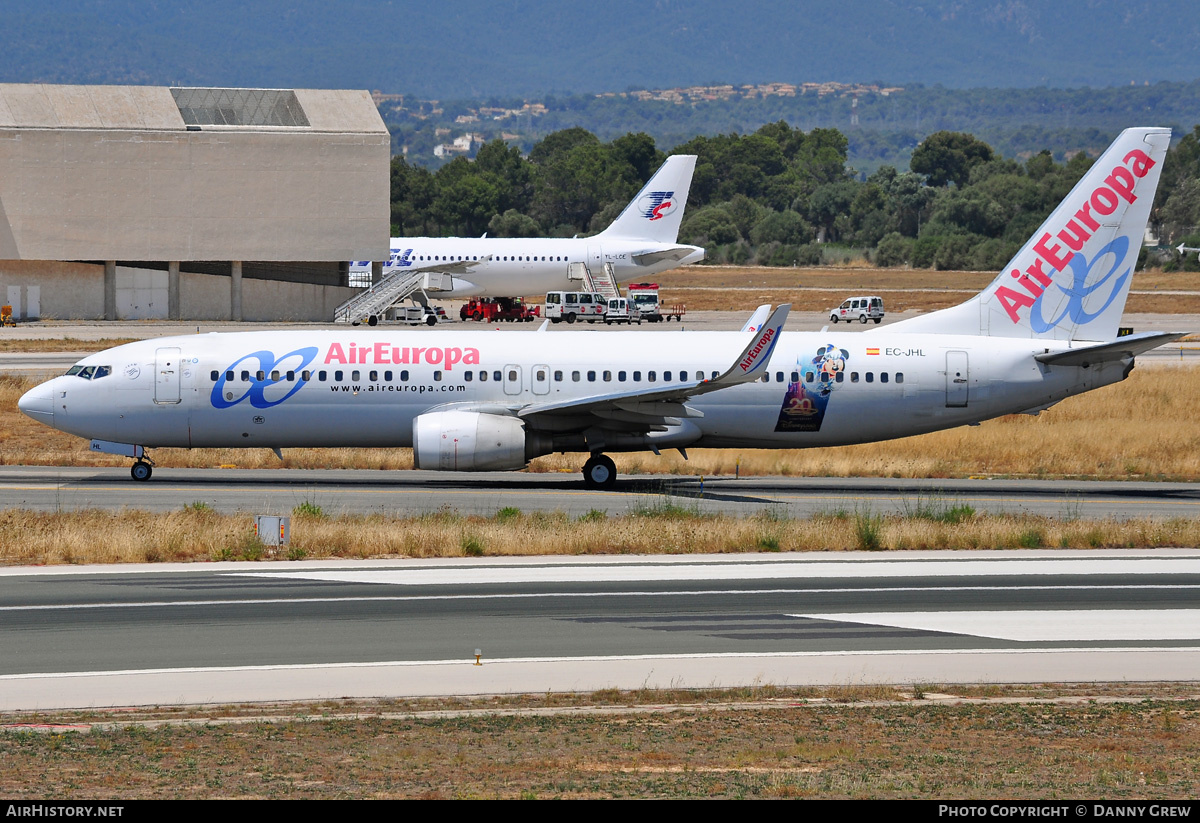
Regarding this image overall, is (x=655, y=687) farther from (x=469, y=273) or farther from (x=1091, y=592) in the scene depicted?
(x=469, y=273)

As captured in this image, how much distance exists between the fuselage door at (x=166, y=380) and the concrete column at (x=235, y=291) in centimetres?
5477

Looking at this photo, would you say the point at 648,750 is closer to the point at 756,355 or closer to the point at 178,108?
the point at 756,355

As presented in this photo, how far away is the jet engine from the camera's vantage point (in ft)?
112

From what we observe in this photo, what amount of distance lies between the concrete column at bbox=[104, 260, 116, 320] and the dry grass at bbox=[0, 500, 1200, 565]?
6066 cm

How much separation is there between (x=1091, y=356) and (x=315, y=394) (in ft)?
62.5

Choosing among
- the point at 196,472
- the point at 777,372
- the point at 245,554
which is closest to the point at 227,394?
the point at 196,472

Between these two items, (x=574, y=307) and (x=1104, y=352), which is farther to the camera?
(x=574, y=307)

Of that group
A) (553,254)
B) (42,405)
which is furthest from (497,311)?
(42,405)

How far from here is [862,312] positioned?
316ft

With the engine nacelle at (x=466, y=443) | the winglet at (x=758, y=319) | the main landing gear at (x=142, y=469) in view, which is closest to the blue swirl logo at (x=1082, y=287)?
the winglet at (x=758, y=319)

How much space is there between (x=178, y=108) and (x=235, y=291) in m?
11.7

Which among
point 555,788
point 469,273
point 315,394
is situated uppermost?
point 469,273

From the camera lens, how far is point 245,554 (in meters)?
26.3

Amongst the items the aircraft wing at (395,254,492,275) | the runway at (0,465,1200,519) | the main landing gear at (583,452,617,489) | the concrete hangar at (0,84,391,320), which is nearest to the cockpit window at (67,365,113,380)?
the runway at (0,465,1200,519)
